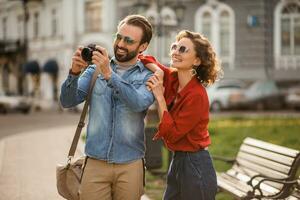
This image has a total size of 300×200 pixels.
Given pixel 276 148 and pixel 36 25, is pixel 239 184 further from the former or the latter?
pixel 36 25

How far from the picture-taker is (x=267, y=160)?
23.1 feet

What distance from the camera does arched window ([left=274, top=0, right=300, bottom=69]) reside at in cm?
3281

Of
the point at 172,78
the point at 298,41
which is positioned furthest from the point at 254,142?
the point at 298,41

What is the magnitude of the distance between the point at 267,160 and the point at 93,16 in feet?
110

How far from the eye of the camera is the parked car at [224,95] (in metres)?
29.0

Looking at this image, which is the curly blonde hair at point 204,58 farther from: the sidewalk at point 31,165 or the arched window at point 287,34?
the arched window at point 287,34

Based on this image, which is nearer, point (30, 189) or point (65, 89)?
point (65, 89)

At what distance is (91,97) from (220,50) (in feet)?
102

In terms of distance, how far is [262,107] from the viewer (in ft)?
94.7

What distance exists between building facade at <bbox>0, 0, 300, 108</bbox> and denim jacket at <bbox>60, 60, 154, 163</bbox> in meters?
23.8

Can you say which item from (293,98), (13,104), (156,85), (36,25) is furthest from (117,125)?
(36,25)

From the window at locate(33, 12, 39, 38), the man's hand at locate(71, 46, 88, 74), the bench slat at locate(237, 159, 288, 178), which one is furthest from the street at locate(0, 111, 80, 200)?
the window at locate(33, 12, 39, 38)

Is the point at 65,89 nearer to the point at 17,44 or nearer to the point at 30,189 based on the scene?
the point at 30,189

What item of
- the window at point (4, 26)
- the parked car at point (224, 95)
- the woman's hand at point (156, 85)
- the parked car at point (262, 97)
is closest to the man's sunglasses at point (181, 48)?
the woman's hand at point (156, 85)
